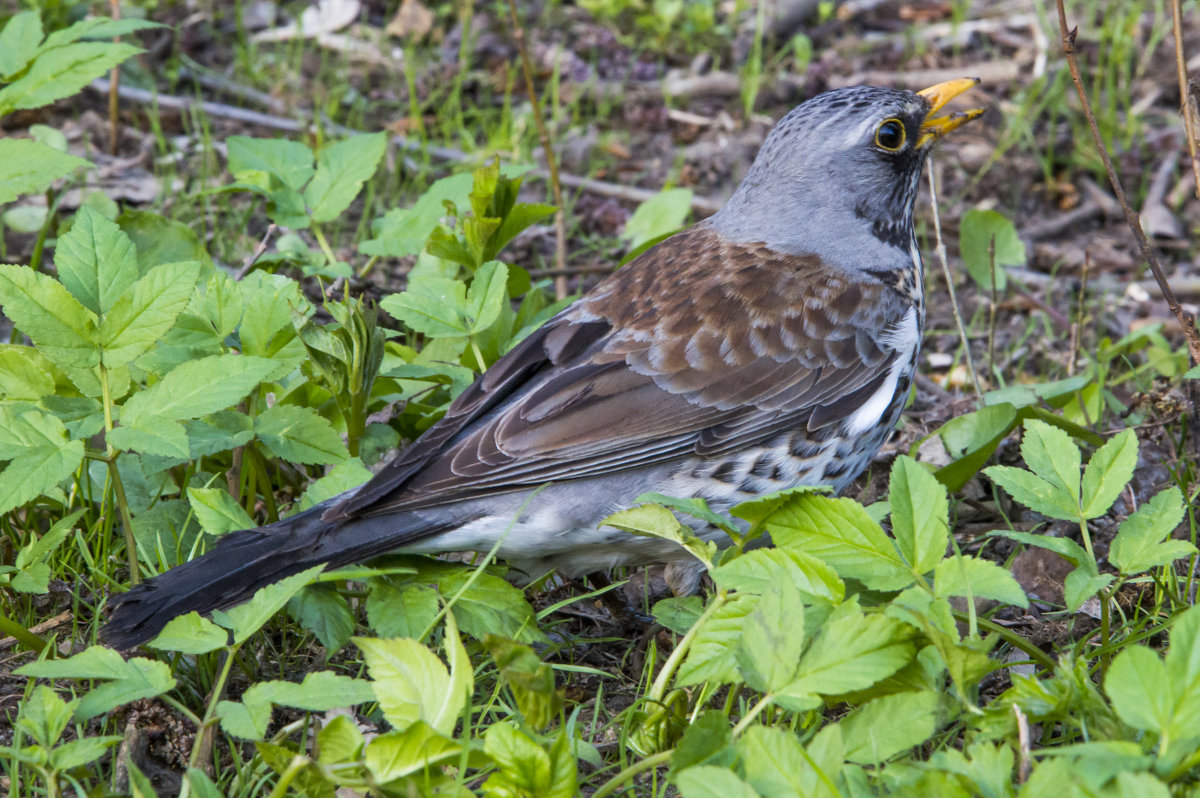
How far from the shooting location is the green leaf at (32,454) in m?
2.92

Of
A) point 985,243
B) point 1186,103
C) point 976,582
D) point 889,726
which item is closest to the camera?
point 889,726

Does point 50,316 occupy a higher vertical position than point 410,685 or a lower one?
higher

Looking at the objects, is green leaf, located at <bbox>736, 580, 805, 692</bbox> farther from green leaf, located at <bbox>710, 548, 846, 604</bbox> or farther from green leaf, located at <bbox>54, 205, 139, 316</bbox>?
green leaf, located at <bbox>54, 205, 139, 316</bbox>

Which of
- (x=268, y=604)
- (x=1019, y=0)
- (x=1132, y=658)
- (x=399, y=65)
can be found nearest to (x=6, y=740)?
(x=268, y=604)

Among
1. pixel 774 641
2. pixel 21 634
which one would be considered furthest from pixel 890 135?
pixel 21 634

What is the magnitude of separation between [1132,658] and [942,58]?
577 centimetres

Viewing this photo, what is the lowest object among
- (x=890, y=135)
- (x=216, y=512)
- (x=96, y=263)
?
(x=216, y=512)

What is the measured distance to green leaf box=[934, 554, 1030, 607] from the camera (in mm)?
2557

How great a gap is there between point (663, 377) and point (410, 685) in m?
1.42

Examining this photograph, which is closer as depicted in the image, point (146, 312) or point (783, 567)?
point (783, 567)

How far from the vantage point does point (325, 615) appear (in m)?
3.08

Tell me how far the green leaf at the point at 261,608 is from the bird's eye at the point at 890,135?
7.92ft

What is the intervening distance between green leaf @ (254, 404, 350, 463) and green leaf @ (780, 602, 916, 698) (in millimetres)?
1634

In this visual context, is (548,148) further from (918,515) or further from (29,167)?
(918,515)
